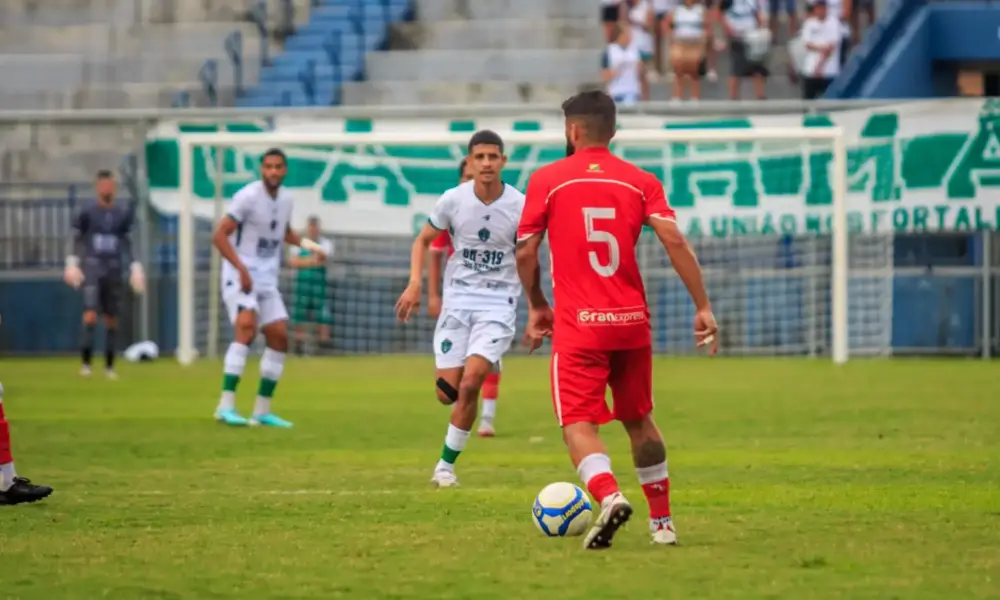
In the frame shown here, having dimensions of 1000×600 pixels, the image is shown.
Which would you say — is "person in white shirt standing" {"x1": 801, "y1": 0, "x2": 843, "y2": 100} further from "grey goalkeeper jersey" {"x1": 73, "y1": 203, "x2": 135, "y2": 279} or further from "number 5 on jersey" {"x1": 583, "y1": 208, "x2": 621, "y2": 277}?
"number 5 on jersey" {"x1": 583, "y1": 208, "x2": 621, "y2": 277}

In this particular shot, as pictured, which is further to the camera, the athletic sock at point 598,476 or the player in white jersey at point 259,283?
Answer: the player in white jersey at point 259,283

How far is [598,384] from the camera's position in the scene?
8891 mm

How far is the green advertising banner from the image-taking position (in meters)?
26.4

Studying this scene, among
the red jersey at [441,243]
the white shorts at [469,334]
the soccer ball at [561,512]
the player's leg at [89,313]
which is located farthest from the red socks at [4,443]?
the player's leg at [89,313]

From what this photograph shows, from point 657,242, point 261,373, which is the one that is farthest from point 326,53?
point 261,373

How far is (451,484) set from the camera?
1178 centimetres

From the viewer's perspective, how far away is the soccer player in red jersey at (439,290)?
46.4 feet

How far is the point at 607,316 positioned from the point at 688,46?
68.7ft

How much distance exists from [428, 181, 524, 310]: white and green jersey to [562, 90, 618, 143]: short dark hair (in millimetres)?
3756

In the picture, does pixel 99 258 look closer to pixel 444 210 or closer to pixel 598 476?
pixel 444 210

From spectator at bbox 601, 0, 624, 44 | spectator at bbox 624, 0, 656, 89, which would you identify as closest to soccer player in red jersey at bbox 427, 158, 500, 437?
spectator at bbox 624, 0, 656, 89

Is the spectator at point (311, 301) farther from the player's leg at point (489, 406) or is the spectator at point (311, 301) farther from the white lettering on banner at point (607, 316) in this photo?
the white lettering on banner at point (607, 316)

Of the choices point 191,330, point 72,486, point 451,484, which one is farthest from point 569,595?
point 191,330

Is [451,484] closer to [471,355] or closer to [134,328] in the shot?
[471,355]
